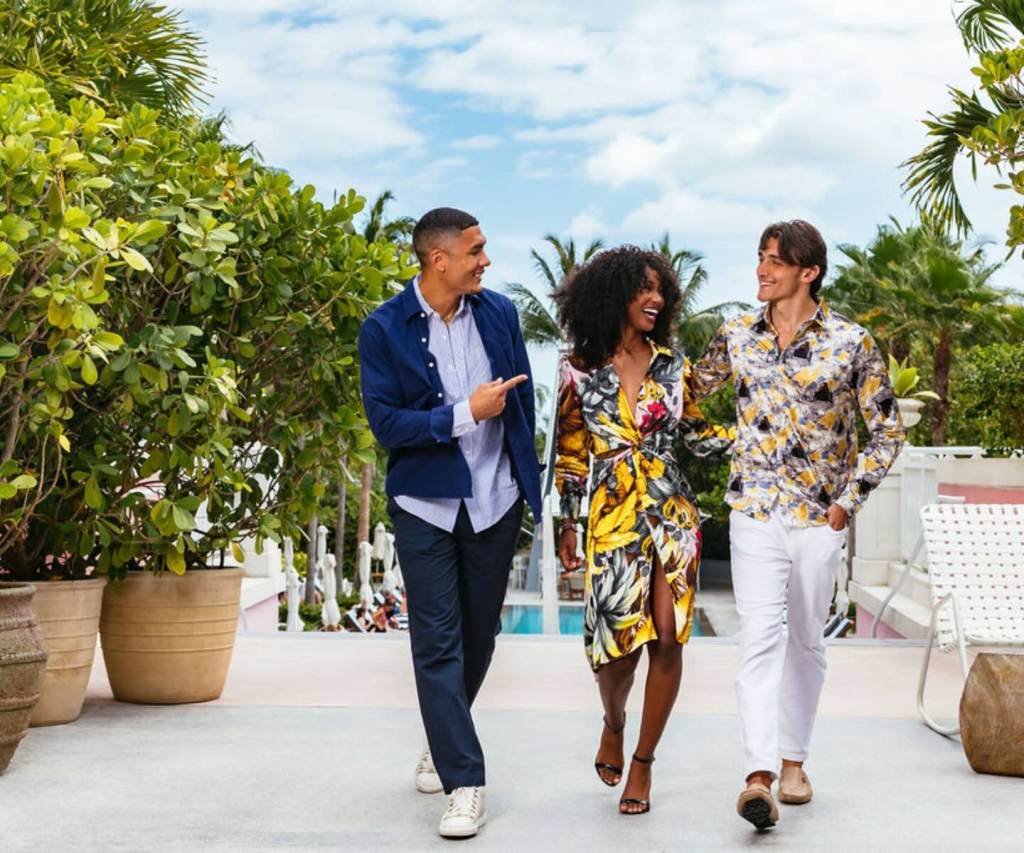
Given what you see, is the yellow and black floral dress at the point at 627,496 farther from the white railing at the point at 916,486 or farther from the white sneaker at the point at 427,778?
the white railing at the point at 916,486

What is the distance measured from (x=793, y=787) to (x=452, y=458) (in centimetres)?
147

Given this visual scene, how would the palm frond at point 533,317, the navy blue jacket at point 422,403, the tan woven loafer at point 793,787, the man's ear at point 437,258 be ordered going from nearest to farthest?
1. the navy blue jacket at point 422,403
2. the man's ear at point 437,258
3. the tan woven loafer at point 793,787
4. the palm frond at point 533,317

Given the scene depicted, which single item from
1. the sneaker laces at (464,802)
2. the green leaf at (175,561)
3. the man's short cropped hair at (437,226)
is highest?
the man's short cropped hair at (437,226)

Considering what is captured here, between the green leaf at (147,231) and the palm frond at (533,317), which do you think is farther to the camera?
the palm frond at (533,317)

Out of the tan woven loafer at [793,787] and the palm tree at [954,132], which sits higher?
the palm tree at [954,132]

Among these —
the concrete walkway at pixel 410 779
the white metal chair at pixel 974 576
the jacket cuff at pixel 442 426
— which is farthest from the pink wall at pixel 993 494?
the jacket cuff at pixel 442 426

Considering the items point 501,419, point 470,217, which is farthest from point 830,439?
point 470,217

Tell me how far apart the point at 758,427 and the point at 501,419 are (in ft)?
2.49

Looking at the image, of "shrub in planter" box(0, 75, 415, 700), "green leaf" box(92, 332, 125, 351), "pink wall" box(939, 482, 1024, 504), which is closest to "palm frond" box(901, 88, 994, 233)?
"pink wall" box(939, 482, 1024, 504)

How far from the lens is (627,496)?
4.33 m

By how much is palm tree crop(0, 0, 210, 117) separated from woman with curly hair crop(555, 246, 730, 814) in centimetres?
668

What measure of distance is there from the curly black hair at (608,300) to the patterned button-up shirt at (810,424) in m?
0.27

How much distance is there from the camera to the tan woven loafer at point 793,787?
4.60m

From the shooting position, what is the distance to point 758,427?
4.38 m
